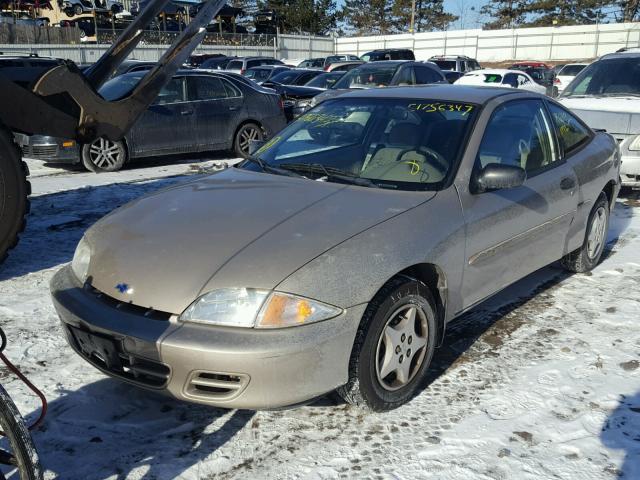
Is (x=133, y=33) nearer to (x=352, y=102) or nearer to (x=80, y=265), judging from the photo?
(x=352, y=102)

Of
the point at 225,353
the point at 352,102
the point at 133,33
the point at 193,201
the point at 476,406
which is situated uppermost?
the point at 133,33

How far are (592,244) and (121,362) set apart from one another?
4053 millimetres

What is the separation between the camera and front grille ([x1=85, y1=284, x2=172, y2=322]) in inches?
110

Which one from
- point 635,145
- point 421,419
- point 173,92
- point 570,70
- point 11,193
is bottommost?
point 421,419

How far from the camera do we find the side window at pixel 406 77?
13.3 meters

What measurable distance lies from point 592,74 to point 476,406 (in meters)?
7.28

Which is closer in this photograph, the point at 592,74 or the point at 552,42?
the point at 592,74

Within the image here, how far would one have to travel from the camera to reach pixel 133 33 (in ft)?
18.6

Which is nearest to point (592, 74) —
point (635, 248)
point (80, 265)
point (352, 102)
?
point (635, 248)

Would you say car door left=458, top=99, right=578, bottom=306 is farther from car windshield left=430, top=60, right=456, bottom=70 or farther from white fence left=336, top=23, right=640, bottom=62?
white fence left=336, top=23, right=640, bottom=62

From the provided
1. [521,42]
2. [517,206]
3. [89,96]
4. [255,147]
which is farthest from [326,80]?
[521,42]

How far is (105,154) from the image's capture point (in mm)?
9414

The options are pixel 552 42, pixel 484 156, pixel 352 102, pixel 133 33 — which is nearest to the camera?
pixel 484 156

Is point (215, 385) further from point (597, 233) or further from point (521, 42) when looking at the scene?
point (521, 42)
